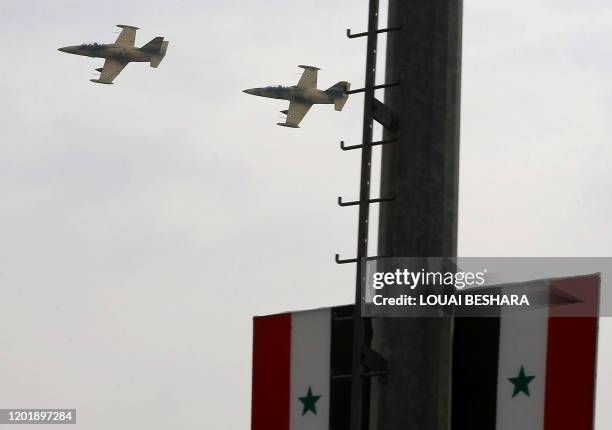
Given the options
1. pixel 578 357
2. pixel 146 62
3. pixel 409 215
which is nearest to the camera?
pixel 409 215

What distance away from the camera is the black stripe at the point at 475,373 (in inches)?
369

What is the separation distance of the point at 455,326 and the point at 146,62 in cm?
7308

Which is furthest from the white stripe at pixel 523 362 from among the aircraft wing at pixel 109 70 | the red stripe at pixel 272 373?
the aircraft wing at pixel 109 70

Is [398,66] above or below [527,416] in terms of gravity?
above

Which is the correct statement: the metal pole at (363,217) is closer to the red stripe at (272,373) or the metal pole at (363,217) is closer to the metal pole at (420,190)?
the metal pole at (420,190)

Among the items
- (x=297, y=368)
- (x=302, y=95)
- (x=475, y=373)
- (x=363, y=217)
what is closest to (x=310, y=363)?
(x=297, y=368)

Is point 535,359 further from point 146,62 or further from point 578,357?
point 146,62

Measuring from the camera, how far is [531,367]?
9.26 metres

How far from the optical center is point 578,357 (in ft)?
29.8

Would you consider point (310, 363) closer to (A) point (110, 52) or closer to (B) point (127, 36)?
(A) point (110, 52)

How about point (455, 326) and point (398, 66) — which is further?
point (455, 326)

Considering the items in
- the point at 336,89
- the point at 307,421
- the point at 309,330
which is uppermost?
the point at 336,89

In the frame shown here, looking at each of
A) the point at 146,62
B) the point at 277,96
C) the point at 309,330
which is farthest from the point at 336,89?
the point at 309,330

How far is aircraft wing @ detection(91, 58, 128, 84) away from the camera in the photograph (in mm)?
84200
